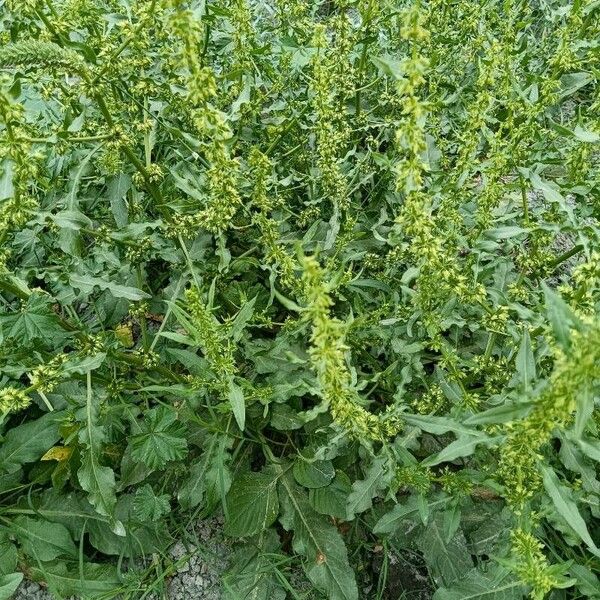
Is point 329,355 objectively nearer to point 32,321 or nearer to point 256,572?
point 32,321

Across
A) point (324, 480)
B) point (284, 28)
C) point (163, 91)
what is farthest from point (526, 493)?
point (284, 28)

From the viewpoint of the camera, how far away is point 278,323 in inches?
107

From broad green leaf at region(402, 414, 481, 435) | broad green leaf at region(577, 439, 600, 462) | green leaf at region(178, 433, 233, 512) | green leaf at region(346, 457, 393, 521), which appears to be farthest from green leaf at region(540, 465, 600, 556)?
green leaf at region(178, 433, 233, 512)

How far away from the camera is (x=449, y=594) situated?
2344 millimetres

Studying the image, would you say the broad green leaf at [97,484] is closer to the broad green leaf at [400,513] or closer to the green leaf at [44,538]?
the green leaf at [44,538]

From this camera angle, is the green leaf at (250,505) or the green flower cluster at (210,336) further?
the green leaf at (250,505)

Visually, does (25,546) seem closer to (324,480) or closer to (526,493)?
(324,480)

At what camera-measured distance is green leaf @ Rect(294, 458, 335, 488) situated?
2.66m

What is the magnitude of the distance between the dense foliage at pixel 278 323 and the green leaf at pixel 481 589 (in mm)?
11

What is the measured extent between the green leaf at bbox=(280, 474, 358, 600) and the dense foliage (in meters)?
0.01

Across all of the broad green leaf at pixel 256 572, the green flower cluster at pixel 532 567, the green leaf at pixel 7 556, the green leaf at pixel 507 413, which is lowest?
the green leaf at pixel 7 556

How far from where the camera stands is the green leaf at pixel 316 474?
2.66 metres

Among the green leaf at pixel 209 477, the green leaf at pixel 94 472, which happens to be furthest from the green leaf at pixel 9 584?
the green leaf at pixel 209 477

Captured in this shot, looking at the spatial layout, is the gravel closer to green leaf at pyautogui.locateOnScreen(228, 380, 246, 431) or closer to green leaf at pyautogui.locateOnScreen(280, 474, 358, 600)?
green leaf at pyautogui.locateOnScreen(280, 474, 358, 600)
